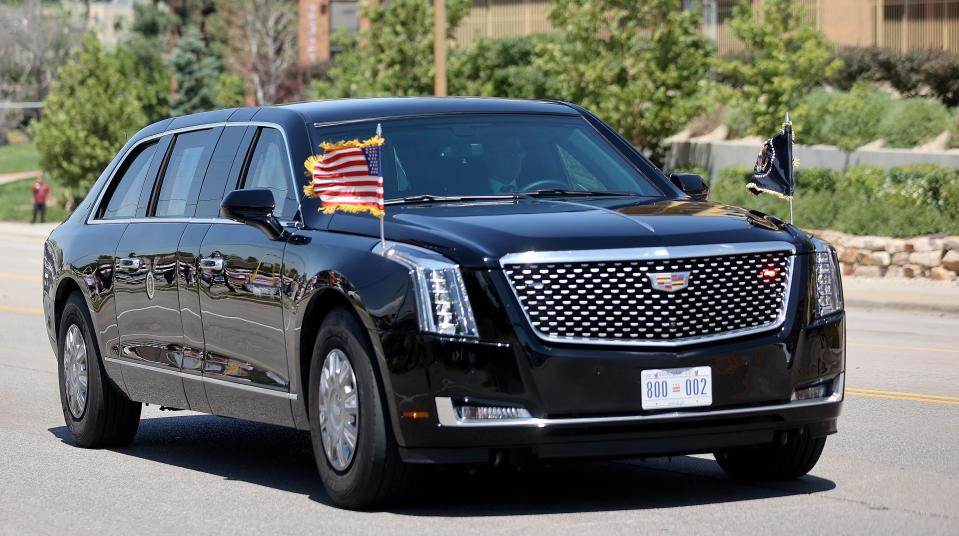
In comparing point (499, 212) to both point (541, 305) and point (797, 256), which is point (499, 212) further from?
point (797, 256)

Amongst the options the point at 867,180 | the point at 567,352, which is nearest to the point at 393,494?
the point at 567,352

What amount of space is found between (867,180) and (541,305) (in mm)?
22037

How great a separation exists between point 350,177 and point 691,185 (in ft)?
6.66

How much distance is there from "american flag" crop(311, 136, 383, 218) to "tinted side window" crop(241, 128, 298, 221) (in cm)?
32

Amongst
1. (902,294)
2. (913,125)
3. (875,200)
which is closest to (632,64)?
(913,125)

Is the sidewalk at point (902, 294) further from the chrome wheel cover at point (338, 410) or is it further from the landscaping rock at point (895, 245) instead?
the chrome wheel cover at point (338, 410)

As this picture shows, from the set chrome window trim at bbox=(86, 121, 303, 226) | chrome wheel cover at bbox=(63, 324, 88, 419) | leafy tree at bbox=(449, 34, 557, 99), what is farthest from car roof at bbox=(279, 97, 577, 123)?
leafy tree at bbox=(449, 34, 557, 99)

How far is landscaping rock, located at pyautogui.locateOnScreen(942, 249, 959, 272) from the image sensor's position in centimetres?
2445

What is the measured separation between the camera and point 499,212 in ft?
25.1

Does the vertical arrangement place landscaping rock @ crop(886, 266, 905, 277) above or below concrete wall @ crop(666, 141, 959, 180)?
below

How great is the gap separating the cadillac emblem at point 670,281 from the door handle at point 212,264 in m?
2.44

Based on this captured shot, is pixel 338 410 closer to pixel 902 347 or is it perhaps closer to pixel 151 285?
pixel 151 285

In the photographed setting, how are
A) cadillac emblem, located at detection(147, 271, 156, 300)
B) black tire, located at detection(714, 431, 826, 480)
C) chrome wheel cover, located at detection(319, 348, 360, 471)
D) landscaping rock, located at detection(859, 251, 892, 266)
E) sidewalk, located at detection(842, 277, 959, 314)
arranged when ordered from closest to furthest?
chrome wheel cover, located at detection(319, 348, 360, 471)
black tire, located at detection(714, 431, 826, 480)
cadillac emblem, located at detection(147, 271, 156, 300)
sidewalk, located at detection(842, 277, 959, 314)
landscaping rock, located at detection(859, 251, 892, 266)

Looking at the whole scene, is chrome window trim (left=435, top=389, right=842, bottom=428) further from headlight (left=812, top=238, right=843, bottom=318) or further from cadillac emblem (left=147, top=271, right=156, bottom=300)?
cadillac emblem (left=147, top=271, right=156, bottom=300)
